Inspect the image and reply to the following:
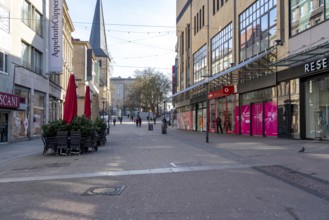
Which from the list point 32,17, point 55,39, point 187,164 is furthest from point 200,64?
point 187,164

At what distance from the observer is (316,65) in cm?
1873

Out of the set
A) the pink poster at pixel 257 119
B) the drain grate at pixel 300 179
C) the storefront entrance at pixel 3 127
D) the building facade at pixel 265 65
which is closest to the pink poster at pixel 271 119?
the building facade at pixel 265 65

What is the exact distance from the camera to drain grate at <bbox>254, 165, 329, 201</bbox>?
26.1 ft

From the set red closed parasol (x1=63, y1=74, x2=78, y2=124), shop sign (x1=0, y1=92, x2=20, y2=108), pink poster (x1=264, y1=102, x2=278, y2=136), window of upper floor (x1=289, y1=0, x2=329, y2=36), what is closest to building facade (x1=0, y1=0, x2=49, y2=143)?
shop sign (x1=0, y1=92, x2=20, y2=108)

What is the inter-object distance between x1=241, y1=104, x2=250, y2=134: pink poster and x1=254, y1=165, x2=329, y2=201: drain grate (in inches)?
678

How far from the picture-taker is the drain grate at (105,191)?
7965 millimetres

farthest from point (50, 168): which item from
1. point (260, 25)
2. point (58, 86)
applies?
point (58, 86)

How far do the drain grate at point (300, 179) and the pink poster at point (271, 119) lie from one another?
1256 centimetres

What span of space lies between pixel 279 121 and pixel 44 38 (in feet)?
63.6

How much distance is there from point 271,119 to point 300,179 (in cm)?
1537

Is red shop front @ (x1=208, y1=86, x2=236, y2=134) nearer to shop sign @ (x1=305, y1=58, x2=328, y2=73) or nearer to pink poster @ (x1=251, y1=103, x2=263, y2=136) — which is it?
pink poster @ (x1=251, y1=103, x2=263, y2=136)

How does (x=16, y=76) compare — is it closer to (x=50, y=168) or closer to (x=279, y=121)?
(x=50, y=168)

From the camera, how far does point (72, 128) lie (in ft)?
54.4

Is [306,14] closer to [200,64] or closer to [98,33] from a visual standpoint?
[200,64]
